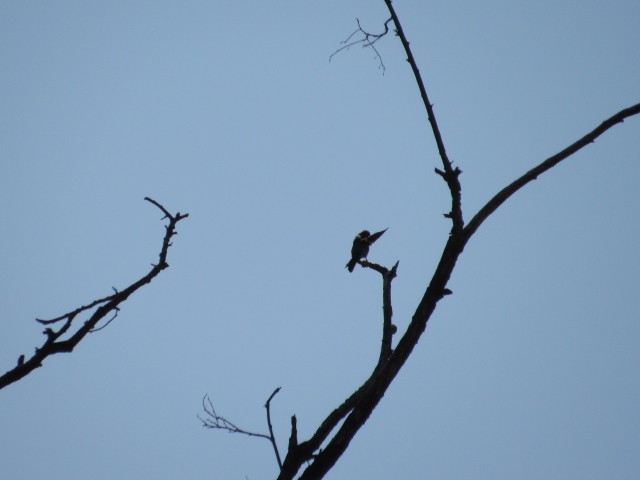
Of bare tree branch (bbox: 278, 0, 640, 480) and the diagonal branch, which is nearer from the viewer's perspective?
bare tree branch (bbox: 278, 0, 640, 480)

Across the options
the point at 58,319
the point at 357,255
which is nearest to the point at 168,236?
the point at 58,319

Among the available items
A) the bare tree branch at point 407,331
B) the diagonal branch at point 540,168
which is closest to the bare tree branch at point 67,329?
the bare tree branch at point 407,331

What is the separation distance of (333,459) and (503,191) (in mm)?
1762

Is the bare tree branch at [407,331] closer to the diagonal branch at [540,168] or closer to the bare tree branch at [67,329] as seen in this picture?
the diagonal branch at [540,168]

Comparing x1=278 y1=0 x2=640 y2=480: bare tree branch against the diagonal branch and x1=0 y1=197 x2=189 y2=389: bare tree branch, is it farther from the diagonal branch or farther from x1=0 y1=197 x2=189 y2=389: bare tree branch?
x1=0 y1=197 x2=189 y2=389: bare tree branch

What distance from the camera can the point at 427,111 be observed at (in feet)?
10.1

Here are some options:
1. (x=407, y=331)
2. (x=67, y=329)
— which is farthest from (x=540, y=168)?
(x=67, y=329)

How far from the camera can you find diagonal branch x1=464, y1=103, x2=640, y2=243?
9.64 ft

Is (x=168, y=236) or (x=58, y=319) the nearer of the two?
(x=58, y=319)

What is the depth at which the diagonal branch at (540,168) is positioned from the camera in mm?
2938

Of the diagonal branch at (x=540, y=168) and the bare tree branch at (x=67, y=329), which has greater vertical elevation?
the diagonal branch at (x=540, y=168)

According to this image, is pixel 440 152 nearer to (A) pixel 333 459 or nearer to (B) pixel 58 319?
(A) pixel 333 459

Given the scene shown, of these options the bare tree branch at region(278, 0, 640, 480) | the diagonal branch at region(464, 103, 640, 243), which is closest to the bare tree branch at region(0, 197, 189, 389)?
the bare tree branch at region(278, 0, 640, 480)

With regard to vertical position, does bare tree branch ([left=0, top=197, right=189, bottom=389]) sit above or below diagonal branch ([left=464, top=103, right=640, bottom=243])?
below
